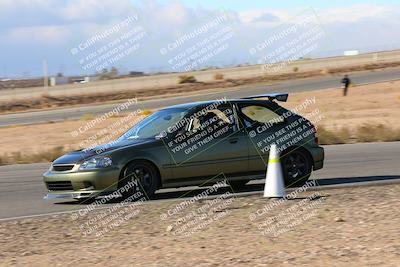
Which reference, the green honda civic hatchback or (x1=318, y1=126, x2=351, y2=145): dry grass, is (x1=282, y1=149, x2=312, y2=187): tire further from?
(x1=318, y1=126, x2=351, y2=145): dry grass

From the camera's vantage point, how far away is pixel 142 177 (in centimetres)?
1194

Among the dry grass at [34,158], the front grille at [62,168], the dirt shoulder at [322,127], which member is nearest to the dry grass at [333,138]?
the dirt shoulder at [322,127]

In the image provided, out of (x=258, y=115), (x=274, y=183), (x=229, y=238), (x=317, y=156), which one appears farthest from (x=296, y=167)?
(x=229, y=238)

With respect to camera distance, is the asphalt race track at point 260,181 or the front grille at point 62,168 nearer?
the front grille at point 62,168

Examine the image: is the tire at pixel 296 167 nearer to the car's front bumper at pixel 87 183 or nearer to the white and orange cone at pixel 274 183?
the white and orange cone at pixel 274 183

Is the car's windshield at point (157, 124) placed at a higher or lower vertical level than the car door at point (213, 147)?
higher

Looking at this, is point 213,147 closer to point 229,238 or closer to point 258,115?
point 258,115

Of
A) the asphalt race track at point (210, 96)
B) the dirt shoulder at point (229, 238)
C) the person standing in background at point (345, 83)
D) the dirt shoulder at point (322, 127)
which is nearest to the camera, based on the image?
the dirt shoulder at point (229, 238)

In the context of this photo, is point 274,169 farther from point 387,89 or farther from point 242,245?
point 387,89

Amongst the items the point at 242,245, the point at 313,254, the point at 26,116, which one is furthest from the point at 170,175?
the point at 26,116

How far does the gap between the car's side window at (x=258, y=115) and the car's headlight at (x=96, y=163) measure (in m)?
2.36

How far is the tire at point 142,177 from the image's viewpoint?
38.7 ft

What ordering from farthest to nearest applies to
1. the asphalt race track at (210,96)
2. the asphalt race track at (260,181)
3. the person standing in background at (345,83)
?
the asphalt race track at (210,96)
the person standing in background at (345,83)
the asphalt race track at (260,181)

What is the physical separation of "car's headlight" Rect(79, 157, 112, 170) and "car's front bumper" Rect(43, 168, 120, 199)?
7 centimetres
